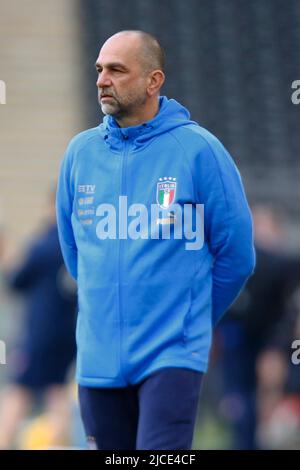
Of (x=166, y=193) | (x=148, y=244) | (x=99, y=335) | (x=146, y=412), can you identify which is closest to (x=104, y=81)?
(x=166, y=193)

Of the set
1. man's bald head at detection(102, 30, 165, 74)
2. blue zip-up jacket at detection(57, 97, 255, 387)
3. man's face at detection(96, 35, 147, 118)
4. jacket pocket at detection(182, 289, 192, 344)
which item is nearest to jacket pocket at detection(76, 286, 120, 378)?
blue zip-up jacket at detection(57, 97, 255, 387)

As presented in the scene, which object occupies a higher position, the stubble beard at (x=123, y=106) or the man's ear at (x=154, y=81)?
the man's ear at (x=154, y=81)

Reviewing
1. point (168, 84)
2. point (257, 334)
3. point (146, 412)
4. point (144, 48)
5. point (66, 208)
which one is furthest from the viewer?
point (168, 84)

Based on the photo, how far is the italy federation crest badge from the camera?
481 cm

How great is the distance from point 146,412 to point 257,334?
15.9ft

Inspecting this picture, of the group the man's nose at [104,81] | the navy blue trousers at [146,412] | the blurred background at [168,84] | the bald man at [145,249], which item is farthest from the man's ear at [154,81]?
the blurred background at [168,84]

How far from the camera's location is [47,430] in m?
9.48

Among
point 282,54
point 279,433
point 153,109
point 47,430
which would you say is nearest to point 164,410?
point 153,109

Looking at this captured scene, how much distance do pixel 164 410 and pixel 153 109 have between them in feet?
3.25

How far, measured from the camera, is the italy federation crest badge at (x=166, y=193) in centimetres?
481

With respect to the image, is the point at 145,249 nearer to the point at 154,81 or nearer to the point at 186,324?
the point at 186,324

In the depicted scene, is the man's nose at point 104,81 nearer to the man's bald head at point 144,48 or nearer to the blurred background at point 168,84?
the man's bald head at point 144,48

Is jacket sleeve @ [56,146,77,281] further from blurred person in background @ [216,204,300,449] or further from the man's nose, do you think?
blurred person in background @ [216,204,300,449]

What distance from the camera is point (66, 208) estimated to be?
16.7ft
